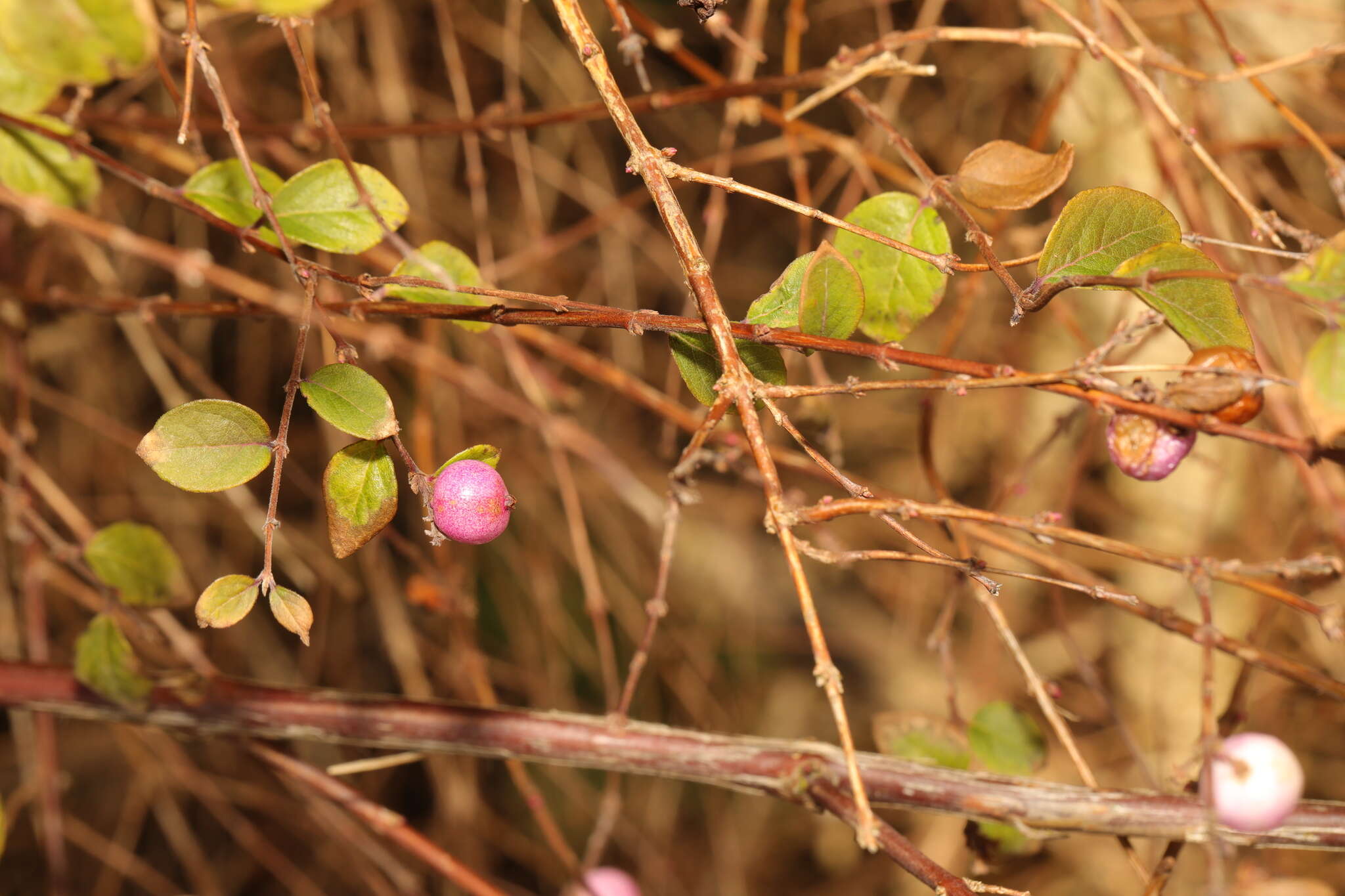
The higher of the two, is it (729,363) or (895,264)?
(895,264)

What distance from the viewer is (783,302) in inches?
16.8

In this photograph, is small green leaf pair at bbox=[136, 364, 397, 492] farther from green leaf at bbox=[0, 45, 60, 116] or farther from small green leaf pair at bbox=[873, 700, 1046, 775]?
small green leaf pair at bbox=[873, 700, 1046, 775]

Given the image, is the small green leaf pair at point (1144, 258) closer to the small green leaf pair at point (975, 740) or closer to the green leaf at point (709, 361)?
the green leaf at point (709, 361)

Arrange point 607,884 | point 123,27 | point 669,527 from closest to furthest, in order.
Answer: point 123,27
point 669,527
point 607,884

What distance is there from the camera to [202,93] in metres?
0.84

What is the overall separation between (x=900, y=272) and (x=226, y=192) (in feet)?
1.13

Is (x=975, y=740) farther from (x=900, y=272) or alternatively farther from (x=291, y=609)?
(x=291, y=609)

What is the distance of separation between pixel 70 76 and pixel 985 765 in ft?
2.01

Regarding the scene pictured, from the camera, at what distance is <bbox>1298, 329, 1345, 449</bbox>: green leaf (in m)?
0.33

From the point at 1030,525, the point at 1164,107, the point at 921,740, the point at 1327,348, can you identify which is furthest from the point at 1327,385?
the point at 921,740

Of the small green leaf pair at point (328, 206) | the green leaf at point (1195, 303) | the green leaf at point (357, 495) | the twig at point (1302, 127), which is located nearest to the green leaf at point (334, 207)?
the small green leaf pair at point (328, 206)

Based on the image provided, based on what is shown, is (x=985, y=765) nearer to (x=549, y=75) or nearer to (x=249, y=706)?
(x=249, y=706)

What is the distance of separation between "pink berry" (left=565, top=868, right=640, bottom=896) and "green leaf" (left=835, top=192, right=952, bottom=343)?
0.47 m

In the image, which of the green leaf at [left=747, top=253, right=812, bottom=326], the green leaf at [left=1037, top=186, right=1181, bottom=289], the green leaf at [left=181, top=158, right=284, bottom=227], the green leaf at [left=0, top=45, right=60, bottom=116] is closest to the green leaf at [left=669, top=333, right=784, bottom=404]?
the green leaf at [left=747, top=253, right=812, bottom=326]
